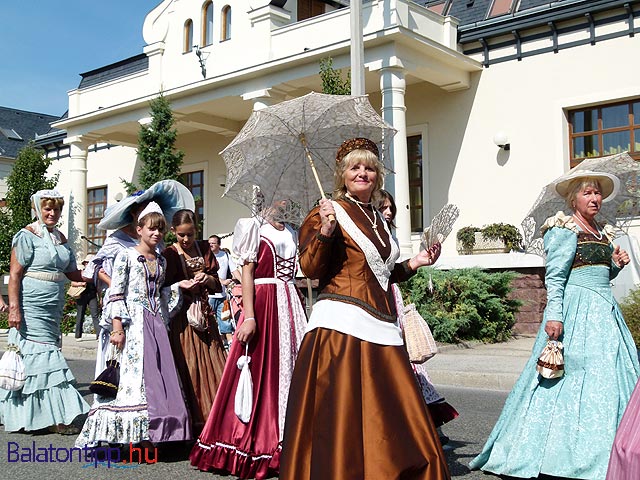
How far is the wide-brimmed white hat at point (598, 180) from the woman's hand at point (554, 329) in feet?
3.15

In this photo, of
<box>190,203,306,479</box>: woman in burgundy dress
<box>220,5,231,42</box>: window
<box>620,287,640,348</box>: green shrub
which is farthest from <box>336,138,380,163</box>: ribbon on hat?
<box>220,5,231,42</box>: window

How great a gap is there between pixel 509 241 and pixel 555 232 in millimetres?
10456

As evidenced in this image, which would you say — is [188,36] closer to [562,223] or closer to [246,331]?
[246,331]

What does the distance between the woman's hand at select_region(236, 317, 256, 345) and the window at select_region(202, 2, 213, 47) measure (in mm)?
16853

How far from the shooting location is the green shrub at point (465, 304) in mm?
12047

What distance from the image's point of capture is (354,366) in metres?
3.36

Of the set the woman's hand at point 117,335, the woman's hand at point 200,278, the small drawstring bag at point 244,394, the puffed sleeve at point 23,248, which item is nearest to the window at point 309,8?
the puffed sleeve at point 23,248

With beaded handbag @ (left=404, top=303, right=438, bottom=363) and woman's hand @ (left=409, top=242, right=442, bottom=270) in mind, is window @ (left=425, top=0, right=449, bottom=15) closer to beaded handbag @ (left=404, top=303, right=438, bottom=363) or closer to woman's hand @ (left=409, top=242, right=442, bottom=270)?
beaded handbag @ (left=404, top=303, right=438, bottom=363)

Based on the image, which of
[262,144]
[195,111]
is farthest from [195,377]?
[195,111]

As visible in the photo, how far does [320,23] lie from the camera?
56.4 feet

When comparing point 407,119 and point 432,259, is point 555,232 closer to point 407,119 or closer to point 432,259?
point 432,259

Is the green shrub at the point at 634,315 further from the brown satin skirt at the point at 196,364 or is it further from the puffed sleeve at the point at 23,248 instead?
the puffed sleeve at the point at 23,248

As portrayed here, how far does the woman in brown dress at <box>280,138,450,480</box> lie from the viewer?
10.5ft

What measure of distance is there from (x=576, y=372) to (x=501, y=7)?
1448 centimetres
